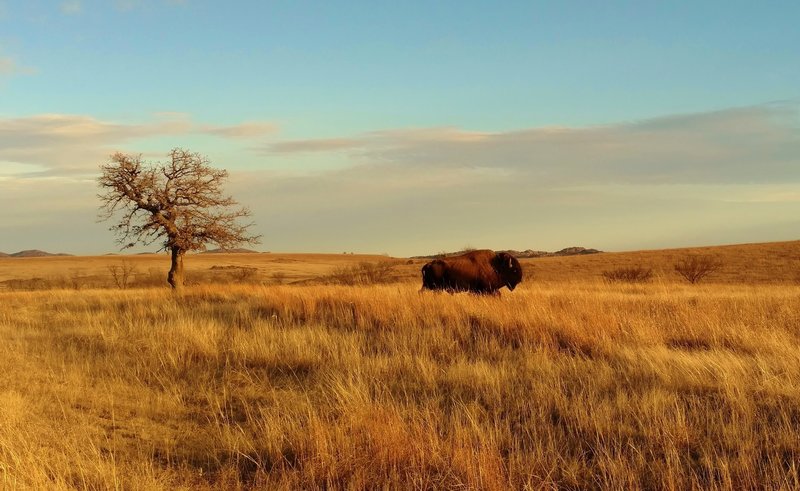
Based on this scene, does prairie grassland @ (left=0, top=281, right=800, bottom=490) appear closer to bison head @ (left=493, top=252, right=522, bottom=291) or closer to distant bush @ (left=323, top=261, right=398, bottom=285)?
bison head @ (left=493, top=252, right=522, bottom=291)

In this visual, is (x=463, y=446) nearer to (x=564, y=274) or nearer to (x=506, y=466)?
(x=506, y=466)

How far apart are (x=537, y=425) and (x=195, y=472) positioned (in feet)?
9.29

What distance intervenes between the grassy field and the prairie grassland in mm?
24

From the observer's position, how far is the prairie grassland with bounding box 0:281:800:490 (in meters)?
4.09

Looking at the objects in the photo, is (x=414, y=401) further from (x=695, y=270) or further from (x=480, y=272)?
(x=695, y=270)

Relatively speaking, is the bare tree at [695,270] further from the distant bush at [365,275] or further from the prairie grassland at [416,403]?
the prairie grassland at [416,403]

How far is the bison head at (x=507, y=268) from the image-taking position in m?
18.1

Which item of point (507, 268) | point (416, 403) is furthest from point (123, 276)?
point (416, 403)

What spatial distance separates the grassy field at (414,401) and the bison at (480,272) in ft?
21.6

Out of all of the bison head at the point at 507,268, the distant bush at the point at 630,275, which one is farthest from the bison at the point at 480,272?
the distant bush at the point at 630,275

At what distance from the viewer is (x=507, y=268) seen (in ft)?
59.4

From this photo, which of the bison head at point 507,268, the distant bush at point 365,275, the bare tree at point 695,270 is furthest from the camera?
the distant bush at point 365,275

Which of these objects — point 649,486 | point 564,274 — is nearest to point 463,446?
point 649,486

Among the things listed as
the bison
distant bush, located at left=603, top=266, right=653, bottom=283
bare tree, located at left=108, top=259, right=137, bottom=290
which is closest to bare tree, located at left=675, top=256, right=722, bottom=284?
distant bush, located at left=603, top=266, right=653, bottom=283
